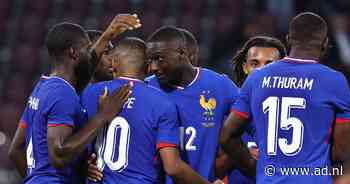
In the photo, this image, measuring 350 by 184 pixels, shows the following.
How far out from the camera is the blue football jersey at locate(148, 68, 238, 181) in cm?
688

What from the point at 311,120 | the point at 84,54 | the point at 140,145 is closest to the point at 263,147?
the point at 311,120

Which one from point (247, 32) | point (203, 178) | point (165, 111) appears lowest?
point (203, 178)

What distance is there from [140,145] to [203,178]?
48cm

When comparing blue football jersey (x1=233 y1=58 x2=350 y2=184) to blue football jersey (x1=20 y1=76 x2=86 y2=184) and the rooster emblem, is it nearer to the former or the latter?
the rooster emblem

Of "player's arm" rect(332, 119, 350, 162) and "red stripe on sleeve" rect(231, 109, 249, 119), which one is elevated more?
"red stripe on sleeve" rect(231, 109, 249, 119)

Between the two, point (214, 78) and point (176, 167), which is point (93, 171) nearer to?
point (176, 167)

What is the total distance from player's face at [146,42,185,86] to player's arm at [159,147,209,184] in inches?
21.4

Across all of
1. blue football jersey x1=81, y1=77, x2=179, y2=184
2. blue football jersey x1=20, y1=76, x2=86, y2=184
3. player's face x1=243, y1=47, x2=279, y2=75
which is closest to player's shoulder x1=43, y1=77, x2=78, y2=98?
blue football jersey x1=20, y1=76, x2=86, y2=184

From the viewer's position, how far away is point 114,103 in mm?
6535

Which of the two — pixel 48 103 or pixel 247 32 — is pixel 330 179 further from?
pixel 247 32

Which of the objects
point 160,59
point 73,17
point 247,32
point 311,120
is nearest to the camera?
point 311,120

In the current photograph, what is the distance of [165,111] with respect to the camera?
652 centimetres

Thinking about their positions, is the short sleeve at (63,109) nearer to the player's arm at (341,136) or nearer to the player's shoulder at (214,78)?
the player's shoulder at (214,78)

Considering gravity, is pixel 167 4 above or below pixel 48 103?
above
